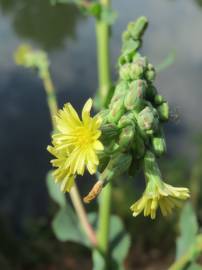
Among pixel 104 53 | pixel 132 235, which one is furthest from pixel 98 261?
pixel 132 235

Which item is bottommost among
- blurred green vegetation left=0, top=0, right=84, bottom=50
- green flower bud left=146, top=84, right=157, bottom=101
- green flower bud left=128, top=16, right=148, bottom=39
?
green flower bud left=146, top=84, right=157, bottom=101

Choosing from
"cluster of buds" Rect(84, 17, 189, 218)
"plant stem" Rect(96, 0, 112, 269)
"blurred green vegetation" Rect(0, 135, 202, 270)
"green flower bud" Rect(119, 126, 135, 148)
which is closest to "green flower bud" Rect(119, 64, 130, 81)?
"cluster of buds" Rect(84, 17, 189, 218)

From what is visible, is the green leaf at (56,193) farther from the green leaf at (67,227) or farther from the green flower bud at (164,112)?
the green flower bud at (164,112)

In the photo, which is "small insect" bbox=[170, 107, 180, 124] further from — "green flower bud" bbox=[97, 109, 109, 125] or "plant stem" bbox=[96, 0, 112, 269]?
"plant stem" bbox=[96, 0, 112, 269]

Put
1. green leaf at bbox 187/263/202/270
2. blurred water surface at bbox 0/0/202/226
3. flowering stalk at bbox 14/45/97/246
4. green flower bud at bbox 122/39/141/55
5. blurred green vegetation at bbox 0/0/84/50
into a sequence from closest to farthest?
green flower bud at bbox 122/39/141/55 → green leaf at bbox 187/263/202/270 → flowering stalk at bbox 14/45/97/246 → blurred water surface at bbox 0/0/202/226 → blurred green vegetation at bbox 0/0/84/50

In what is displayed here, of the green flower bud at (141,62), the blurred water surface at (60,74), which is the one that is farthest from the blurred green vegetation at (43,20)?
the green flower bud at (141,62)

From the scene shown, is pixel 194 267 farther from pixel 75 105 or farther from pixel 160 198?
pixel 75 105

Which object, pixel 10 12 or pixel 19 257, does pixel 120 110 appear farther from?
pixel 10 12

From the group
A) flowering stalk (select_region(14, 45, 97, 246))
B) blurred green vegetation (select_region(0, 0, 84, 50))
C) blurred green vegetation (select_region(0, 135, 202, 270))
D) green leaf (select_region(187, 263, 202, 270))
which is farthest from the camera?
blurred green vegetation (select_region(0, 0, 84, 50))
